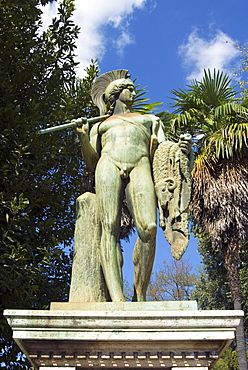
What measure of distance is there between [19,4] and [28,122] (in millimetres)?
2429

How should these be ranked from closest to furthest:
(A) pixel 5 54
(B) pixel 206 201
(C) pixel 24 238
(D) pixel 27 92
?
(C) pixel 24 238 → (A) pixel 5 54 → (D) pixel 27 92 → (B) pixel 206 201

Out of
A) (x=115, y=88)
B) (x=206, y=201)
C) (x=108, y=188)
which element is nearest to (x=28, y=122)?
(x=115, y=88)

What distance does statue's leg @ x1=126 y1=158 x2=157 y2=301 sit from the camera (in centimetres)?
507

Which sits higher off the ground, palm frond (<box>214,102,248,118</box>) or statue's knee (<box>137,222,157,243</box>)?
palm frond (<box>214,102,248,118</box>)

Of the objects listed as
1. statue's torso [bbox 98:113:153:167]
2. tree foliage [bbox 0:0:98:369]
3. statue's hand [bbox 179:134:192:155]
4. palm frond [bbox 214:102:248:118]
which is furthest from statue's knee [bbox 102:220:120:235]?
palm frond [bbox 214:102:248:118]

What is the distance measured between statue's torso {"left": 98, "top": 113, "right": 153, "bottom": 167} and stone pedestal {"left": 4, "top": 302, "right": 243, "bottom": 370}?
71.9 inches

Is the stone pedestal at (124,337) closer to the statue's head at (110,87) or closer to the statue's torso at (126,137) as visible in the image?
the statue's torso at (126,137)

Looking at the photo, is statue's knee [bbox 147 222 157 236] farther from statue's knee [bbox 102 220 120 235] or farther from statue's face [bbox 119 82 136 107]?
statue's face [bbox 119 82 136 107]

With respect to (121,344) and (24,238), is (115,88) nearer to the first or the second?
(121,344)

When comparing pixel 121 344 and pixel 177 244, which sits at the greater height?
pixel 177 244

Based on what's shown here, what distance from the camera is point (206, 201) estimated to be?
14.4 metres

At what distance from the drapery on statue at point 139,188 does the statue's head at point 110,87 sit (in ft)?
1.37

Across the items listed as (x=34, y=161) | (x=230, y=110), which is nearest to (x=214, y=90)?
(x=230, y=110)

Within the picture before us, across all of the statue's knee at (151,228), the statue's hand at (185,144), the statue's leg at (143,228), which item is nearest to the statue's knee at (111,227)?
the statue's leg at (143,228)
